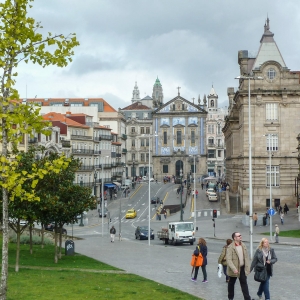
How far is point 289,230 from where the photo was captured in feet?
183

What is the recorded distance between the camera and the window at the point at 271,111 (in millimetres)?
71938

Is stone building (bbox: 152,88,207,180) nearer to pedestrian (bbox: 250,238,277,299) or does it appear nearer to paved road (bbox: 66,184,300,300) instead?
paved road (bbox: 66,184,300,300)

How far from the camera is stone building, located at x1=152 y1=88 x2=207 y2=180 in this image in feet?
498

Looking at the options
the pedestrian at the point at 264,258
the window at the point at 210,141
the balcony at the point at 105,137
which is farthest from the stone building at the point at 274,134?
→ the window at the point at 210,141

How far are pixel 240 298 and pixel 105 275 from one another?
7218 mm

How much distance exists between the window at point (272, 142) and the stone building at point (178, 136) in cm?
7896

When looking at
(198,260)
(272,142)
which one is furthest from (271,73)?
(198,260)

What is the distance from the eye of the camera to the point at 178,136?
153m

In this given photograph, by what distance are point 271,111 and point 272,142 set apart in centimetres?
334

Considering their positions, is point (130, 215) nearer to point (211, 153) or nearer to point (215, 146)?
point (215, 146)

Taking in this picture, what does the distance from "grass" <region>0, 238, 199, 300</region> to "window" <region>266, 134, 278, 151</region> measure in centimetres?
4403

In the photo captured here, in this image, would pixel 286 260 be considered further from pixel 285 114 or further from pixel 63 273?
pixel 285 114

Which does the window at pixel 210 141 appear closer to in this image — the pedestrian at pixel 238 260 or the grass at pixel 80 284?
the grass at pixel 80 284

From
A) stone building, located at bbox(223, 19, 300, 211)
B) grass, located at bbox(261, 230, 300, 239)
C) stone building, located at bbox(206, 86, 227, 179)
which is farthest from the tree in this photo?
stone building, located at bbox(206, 86, 227, 179)
